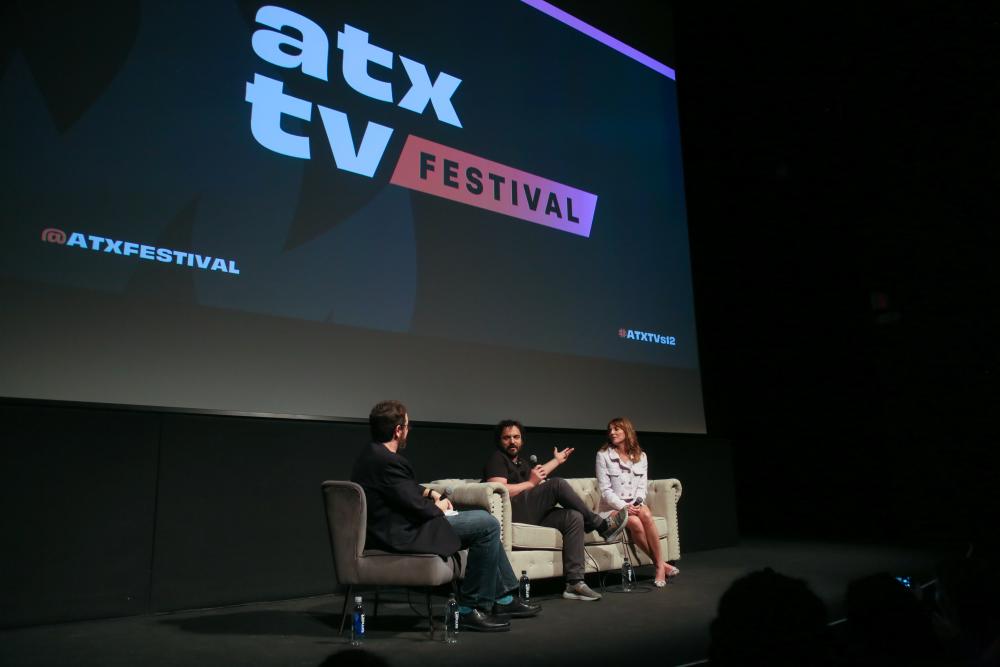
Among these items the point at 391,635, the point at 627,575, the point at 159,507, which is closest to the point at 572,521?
the point at 627,575

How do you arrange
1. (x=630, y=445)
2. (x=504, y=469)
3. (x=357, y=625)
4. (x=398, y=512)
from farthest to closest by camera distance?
(x=630, y=445) < (x=504, y=469) < (x=398, y=512) < (x=357, y=625)

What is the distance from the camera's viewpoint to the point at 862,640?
1.15 m

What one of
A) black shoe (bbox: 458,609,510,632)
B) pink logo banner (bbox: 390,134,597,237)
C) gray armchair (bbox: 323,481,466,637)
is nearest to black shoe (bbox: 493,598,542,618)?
black shoe (bbox: 458,609,510,632)

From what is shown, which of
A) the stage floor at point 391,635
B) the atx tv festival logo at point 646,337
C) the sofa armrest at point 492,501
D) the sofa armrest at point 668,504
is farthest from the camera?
the atx tv festival logo at point 646,337

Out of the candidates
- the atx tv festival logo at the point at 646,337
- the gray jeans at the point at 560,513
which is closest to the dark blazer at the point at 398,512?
the gray jeans at the point at 560,513

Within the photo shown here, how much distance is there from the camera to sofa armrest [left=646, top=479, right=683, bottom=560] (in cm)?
457

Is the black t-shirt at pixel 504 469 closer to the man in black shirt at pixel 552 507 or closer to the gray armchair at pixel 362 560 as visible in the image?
the man in black shirt at pixel 552 507

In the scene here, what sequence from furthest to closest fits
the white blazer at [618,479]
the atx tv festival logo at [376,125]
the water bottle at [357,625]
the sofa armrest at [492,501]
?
the white blazer at [618,479], the atx tv festival logo at [376,125], the sofa armrest at [492,501], the water bottle at [357,625]

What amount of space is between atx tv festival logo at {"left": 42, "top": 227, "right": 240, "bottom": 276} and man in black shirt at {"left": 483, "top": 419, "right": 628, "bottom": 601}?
1.63 m

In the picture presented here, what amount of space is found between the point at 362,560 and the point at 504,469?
4.04ft

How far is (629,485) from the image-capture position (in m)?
4.40

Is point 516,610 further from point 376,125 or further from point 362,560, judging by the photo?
point 376,125

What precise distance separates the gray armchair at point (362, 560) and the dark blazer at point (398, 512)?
0.14 feet

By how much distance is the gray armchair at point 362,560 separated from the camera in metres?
2.90
